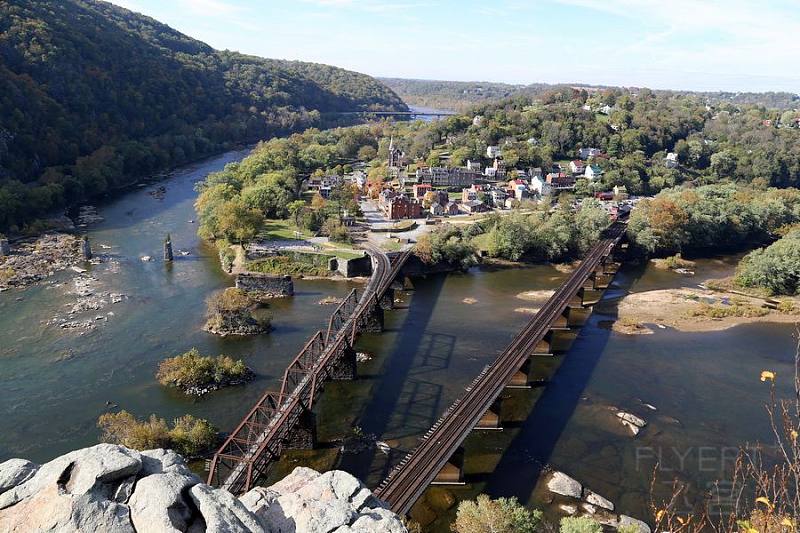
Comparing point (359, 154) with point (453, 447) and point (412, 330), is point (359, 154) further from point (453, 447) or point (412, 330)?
point (453, 447)

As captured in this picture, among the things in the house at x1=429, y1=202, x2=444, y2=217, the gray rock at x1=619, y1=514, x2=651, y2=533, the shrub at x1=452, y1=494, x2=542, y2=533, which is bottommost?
the gray rock at x1=619, y1=514, x2=651, y2=533

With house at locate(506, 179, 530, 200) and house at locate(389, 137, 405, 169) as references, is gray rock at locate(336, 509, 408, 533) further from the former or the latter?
house at locate(389, 137, 405, 169)

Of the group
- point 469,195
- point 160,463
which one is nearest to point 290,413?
point 160,463

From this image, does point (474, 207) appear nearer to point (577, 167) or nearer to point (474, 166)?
point (474, 166)

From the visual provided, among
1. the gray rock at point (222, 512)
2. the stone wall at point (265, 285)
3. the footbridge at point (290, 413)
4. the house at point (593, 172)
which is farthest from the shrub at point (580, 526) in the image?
the house at point (593, 172)

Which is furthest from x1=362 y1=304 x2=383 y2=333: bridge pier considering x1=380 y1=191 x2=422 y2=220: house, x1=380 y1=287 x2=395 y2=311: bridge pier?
x1=380 y1=191 x2=422 y2=220: house
